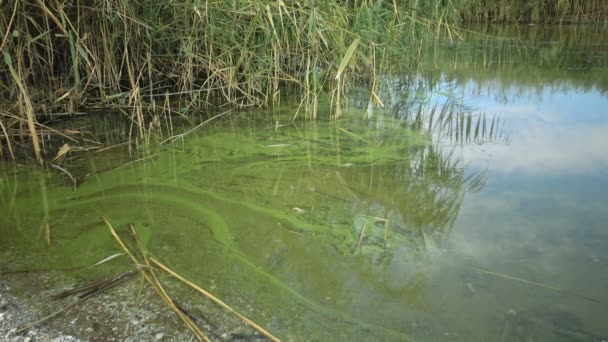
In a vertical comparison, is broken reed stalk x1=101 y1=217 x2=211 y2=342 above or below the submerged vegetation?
below

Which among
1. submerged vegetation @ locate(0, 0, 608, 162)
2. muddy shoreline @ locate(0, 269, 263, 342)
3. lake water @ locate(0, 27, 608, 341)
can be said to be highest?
submerged vegetation @ locate(0, 0, 608, 162)

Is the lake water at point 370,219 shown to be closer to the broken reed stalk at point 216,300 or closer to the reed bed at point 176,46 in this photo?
the broken reed stalk at point 216,300

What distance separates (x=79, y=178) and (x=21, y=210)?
0.23 meters

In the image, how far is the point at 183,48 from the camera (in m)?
2.34

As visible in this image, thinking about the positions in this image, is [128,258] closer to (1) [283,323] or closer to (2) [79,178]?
(1) [283,323]

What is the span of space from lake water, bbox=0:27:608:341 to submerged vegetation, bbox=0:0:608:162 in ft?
1.00

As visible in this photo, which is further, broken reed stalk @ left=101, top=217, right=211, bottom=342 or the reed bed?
the reed bed

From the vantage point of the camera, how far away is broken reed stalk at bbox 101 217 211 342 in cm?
87

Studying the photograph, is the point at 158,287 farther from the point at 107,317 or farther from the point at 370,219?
the point at 370,219

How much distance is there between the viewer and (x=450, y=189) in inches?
56.9

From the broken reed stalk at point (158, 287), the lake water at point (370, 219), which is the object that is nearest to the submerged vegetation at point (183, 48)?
the lake water at point (370, 219)

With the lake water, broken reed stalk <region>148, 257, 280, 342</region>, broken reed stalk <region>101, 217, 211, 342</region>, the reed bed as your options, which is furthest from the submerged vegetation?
broken reed stalk <region>148, 257, 280, 342</region>

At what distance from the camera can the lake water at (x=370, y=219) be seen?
925mm

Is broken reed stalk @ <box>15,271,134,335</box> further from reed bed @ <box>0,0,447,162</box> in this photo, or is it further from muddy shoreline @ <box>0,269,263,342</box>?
reed bed @ <box>0,0,447,162</box>
